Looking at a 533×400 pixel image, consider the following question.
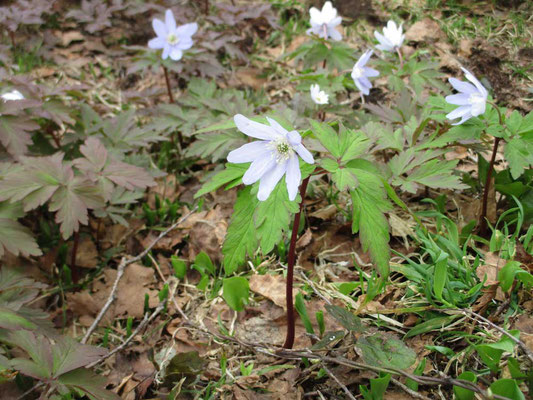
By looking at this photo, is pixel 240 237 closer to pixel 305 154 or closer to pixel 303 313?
pixel 305 154

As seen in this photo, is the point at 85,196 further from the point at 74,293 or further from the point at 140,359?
the point at 140,359

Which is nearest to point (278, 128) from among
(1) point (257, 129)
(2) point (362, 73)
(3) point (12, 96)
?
(1) point (257, 129)

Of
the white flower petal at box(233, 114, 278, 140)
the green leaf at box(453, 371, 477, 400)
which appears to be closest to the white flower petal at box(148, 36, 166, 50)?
the white flower petal at box(233, 114, 278, 140)

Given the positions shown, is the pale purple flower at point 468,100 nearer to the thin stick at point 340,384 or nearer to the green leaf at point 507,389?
the green leaf at point 507,389

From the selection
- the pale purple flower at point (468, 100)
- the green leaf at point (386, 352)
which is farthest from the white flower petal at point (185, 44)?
the green leaf at point (386, 352)

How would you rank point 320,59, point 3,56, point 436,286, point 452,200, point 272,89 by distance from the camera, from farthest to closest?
1. point 272,89
2. point 3,56
3. point 320,59
4. point 452,200
5. point 436,286

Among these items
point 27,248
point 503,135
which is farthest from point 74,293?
point 503,135

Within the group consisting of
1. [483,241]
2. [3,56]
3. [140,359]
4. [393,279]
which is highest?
[3,56]
